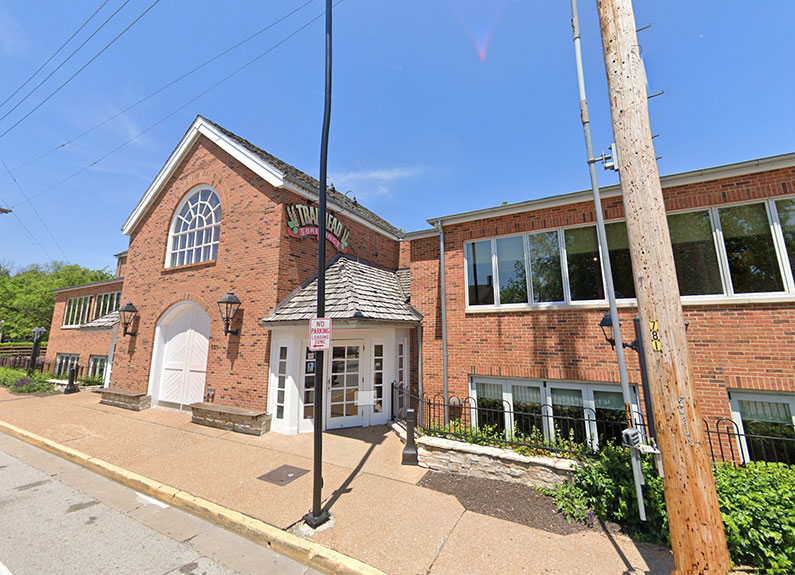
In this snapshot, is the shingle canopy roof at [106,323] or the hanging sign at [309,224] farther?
the shingle canopy roof at [106,323]

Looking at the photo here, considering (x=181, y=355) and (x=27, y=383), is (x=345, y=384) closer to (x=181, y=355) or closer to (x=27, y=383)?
(x=181, y=355)

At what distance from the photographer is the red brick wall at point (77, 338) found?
16.7 m

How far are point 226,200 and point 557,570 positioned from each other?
1213 cm

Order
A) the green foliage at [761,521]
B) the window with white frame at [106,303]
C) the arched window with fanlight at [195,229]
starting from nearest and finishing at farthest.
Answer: the green foliage at [761,521] < the arched window with fanlight at [195,229] < the window with white frame at [106,303]

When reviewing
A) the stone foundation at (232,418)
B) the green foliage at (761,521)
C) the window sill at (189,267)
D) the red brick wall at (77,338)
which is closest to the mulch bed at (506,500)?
the green foliage at (761,521)

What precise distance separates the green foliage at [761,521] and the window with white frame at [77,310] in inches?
1026

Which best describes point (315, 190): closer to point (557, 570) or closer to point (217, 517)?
point (217, 517)

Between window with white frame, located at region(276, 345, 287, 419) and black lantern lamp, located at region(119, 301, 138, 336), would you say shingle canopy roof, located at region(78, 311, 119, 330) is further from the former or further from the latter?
window with white frame, located at region(276, 345, 287, 419)

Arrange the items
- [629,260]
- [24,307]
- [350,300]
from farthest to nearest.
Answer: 1. [24,307]
2. [350,300]
3. [629,260]

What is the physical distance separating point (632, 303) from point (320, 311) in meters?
6.23

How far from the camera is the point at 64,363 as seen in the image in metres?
18.5

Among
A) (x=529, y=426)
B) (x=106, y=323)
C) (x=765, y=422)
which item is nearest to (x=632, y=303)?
(x=765, y=422)

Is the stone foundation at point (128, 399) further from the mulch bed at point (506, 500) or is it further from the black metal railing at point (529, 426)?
the mulch bed at point (506, 500)

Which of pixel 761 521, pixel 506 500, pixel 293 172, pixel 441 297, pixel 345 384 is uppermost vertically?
pixel 293 172
